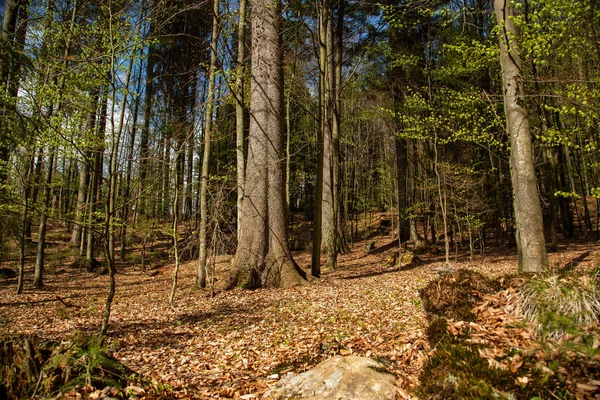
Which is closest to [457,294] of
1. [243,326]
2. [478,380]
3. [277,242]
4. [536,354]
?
[536,354]

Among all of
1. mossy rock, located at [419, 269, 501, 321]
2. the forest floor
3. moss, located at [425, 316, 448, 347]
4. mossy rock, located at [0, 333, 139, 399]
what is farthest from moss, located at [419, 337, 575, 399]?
mossy rock, located at [0, 333, 139, 399]

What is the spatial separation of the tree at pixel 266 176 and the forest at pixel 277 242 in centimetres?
5

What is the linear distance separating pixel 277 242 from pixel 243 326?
2.70m

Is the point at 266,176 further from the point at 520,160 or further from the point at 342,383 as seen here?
the point at 342,383

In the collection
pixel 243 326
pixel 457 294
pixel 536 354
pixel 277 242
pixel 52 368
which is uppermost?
pixel 277 242

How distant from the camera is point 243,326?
5.40m

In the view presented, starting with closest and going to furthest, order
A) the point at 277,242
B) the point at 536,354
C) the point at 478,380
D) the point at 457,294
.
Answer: the point at 478,380 → the point at 536,354 → the point at 457,294 → the point at 277,242

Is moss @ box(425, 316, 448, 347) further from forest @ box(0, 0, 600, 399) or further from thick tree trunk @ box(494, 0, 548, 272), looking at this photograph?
thick tree trunk @ box(494, 0, 548, 272)

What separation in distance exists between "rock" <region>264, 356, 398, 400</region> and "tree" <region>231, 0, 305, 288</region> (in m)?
4.64

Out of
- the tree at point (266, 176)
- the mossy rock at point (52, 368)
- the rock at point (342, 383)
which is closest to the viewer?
the mossy rock at point (52, 368)

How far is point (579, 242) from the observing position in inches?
528

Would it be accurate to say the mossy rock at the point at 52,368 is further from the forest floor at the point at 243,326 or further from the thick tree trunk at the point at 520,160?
the thick tree trunk at the point at 520,160

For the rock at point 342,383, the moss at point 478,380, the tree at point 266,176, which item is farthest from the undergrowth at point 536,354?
the tree at point 266,176

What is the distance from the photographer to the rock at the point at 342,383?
104 inches
